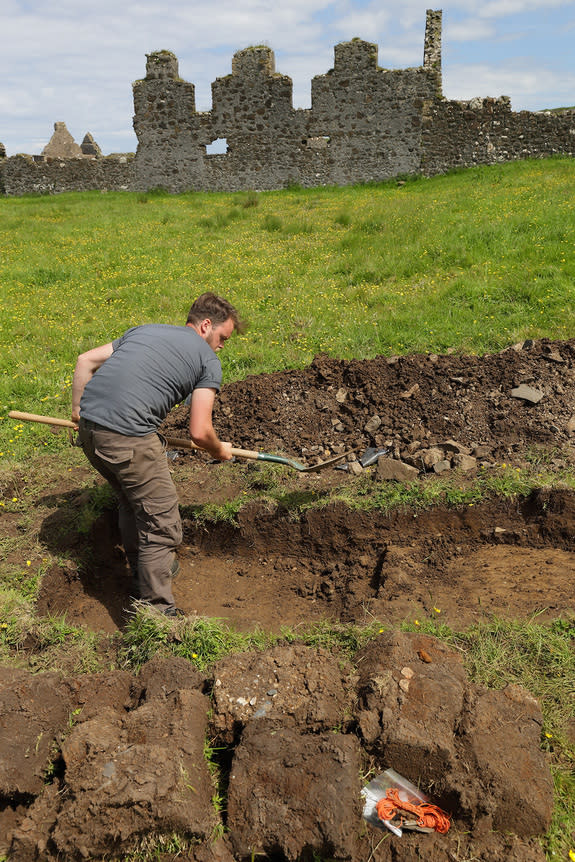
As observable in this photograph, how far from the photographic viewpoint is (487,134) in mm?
15977

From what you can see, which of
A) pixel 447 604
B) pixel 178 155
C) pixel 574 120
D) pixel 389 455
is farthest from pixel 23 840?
pixel 178 155

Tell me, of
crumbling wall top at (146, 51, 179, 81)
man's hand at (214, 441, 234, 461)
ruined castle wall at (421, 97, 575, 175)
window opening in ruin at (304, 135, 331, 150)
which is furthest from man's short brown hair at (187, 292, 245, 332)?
crumbling wall top at (146, 51, 179, 81)

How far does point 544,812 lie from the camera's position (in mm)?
2375

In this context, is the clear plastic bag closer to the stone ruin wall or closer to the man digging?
the man digging

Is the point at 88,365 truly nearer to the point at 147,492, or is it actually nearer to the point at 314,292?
the point at 147,492

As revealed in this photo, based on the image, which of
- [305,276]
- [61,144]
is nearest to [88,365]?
[305,276]

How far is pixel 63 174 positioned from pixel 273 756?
20.5 m

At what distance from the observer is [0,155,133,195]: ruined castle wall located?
748 inches

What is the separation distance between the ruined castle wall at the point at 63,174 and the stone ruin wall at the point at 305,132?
3 cm

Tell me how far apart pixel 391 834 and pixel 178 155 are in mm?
19370

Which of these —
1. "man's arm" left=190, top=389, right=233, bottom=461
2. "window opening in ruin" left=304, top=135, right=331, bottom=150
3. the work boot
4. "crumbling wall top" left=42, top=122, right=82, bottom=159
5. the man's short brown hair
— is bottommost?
the work boot

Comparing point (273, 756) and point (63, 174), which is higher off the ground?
point (63, 174)

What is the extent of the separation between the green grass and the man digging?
82.2 inches

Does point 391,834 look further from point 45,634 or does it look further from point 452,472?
point 452,472
